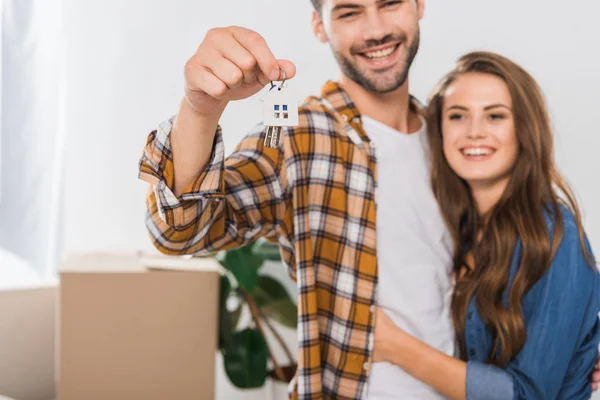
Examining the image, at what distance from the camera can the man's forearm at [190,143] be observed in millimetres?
918

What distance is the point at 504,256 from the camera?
4.47 ft

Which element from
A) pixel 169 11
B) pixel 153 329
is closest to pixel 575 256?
pixel 153 329

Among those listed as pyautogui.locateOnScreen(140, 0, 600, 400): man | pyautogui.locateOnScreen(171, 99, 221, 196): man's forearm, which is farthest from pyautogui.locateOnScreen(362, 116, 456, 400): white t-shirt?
pyautogui.locateOnScreen(171, 99, 221, 196): man's forearm

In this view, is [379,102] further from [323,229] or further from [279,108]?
[279,108]

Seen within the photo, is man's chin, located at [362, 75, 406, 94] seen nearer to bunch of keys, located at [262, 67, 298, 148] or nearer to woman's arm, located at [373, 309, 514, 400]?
woman's arm, located at [373, 309, 514, 400]

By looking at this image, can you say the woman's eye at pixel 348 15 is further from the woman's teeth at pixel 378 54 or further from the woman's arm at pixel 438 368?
the woman's arm at pixel 438 368

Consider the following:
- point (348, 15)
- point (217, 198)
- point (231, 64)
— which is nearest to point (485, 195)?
point (348, 15)

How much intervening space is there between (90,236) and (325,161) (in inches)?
58.9

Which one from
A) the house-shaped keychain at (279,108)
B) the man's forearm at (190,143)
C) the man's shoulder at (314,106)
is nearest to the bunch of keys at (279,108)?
the house-shaped keychain at (279,108)

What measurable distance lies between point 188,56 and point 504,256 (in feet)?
3.86

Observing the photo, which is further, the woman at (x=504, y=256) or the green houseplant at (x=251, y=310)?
the green houseplant at (x=251, y=310)

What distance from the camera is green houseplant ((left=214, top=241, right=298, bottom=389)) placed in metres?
2.11

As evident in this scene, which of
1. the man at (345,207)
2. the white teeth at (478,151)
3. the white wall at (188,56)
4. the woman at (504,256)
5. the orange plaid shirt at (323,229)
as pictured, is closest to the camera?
the man at (345,207)

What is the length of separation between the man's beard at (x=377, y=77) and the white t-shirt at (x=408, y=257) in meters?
0.07
